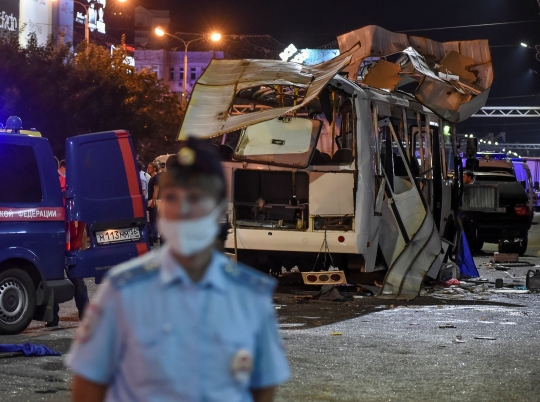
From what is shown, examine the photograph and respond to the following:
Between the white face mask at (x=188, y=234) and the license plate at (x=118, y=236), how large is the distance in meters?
7.66

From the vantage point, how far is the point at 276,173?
524 inches

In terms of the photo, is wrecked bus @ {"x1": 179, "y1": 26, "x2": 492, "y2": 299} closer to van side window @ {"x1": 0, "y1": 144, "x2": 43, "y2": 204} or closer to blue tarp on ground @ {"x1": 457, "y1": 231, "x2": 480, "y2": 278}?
blue tarp on ground @ {"x1": 457, "y1": 231, "x2": 480, "y2": 278}

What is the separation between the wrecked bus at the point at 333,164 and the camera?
12562mm

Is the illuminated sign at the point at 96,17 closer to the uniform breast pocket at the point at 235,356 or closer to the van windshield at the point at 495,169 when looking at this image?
the van windshield at the point at 495,169

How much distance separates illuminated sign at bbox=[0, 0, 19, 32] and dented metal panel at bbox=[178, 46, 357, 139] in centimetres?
4380

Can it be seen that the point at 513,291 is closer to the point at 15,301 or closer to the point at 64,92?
the point at 15,301

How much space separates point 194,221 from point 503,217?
20.2 meters

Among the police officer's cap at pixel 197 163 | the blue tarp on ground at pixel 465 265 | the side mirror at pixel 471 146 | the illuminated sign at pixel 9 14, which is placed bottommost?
the blue tarp on ground at pixel 465 265

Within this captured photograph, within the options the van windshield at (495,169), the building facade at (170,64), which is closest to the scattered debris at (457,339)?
the van windshield at (495,169)

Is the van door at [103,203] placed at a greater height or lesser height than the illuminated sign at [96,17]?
lesser

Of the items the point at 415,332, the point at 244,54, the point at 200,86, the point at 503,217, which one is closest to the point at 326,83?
the point at 200,86

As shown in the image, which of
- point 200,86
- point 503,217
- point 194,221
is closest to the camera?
point 194,221

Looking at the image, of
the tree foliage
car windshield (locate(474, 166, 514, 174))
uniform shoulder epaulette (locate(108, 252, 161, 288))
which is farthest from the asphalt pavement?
the tree foliage

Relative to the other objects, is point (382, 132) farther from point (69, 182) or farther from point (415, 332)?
point (69, 182)
